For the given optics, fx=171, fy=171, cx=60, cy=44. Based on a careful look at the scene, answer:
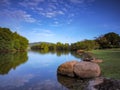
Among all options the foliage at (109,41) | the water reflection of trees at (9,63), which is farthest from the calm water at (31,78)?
the foliage at (109,41)

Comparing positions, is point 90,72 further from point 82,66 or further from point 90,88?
point 90,88

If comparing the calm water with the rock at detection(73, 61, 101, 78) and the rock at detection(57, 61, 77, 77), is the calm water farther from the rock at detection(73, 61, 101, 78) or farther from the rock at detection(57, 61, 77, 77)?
the rock at detection(73, 61, 101, 78)

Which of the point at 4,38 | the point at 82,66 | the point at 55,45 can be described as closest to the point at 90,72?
the point at 82,66

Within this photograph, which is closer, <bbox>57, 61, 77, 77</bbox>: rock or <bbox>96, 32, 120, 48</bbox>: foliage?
<bbox>57, 61, 77, 77</bbox>: rock

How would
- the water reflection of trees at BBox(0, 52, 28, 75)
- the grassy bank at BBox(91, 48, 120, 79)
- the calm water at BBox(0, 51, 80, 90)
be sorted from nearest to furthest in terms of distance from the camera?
the calm water at BBox(0, 51, 80, 90) → the grassy bank at BBox(91, 48, 120, 79) → the water reflection of trees at BBox(0, 52, 28, 75)

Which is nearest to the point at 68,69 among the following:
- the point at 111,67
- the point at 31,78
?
the point at 31,78

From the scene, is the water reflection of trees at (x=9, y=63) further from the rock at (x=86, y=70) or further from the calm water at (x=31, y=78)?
the rock at (x=86, y=70)

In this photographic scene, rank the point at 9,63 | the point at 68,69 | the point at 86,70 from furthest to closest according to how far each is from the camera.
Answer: the point at 9,63 → the point at 68,69 → the point at 86,70

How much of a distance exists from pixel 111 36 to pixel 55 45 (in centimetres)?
6637

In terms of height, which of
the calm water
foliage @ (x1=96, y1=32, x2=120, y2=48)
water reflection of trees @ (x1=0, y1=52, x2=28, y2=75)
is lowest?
the calm water

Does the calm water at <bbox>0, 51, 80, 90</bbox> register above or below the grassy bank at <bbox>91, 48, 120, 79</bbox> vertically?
below

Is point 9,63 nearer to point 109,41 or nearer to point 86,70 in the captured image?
point 86,70

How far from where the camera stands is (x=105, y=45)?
8131 centimetres

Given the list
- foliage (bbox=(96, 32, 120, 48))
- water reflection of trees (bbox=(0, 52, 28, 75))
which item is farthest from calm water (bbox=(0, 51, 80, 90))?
foliage (bbox=(96, 32, 120, 48))
